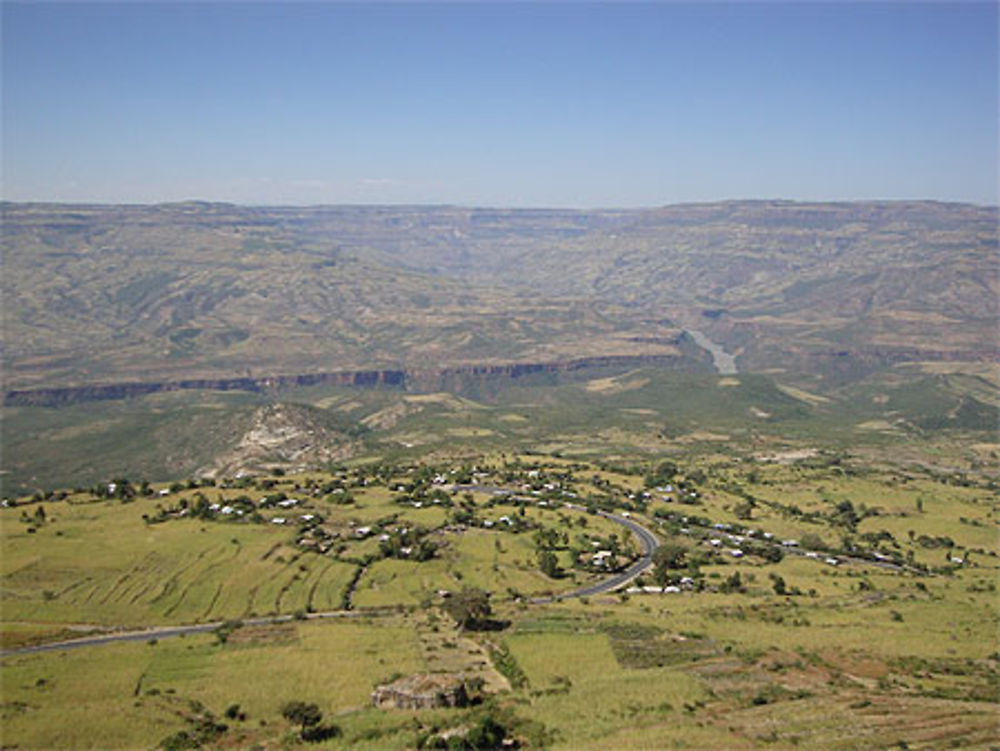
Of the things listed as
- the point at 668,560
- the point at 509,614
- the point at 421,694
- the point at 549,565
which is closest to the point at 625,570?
the point at 668,560

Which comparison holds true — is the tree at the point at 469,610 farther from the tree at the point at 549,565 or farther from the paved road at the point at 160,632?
the tree at the point at 549,565

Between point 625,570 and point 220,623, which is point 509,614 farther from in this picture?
point 220,623

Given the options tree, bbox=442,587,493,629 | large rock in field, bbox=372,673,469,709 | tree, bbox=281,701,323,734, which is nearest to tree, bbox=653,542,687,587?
tree, bbox=442,587,493,629

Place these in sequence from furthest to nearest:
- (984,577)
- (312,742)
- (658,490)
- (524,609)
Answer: (658,490) < (984,577) < (524,609) < (312,742)

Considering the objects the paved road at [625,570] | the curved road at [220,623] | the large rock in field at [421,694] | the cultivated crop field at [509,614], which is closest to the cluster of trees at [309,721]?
the cultivated crop field at [509,614]

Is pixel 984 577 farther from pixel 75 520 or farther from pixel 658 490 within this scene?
pixel 75 520

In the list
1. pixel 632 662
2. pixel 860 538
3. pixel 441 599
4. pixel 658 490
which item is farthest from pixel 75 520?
pixel 860 538
